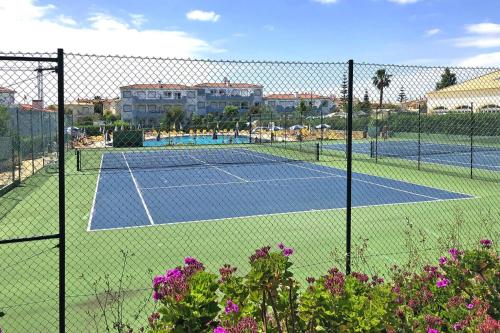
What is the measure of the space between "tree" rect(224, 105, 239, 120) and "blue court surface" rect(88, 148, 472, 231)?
78.8 inches

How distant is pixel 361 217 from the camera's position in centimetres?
1070

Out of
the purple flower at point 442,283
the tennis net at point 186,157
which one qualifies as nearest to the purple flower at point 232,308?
the purple flower at point 442,283

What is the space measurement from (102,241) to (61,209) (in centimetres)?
545

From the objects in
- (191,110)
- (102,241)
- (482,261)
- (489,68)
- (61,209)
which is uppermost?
(489,68)

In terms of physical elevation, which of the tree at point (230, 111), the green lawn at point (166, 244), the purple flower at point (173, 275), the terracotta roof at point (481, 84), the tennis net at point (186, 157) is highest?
the terracotta roof at point (481, 84)

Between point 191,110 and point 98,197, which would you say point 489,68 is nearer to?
point 191,110

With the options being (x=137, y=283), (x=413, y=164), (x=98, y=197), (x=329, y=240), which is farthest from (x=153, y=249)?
(x=413, y=164)

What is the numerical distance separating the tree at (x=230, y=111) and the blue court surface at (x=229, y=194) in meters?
2.00

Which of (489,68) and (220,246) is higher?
(489,68)

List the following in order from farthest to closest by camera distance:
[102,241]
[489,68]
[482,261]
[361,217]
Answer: [361,217]
[102,241]
[489,68]
[482,261]

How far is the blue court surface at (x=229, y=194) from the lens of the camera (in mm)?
11820

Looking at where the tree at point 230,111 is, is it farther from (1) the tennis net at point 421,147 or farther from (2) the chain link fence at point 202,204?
(1) the tennis net at point 421,147

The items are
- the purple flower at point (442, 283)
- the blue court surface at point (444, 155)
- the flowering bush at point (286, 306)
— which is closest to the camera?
the flowering bush at point (286, 306)

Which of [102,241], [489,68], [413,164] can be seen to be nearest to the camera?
[489,68]
